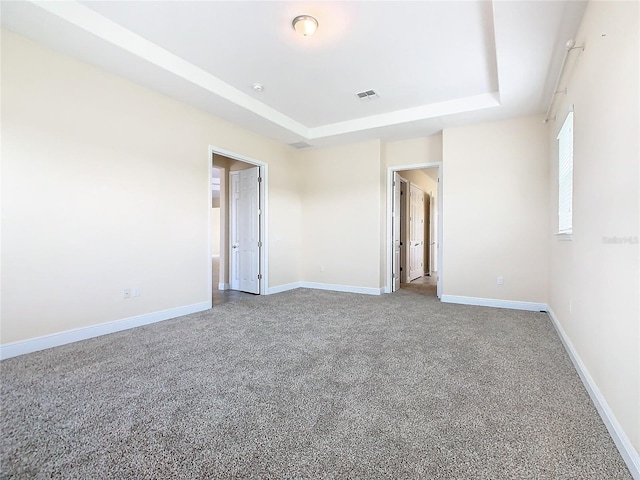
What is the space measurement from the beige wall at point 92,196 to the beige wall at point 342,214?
2292 mm

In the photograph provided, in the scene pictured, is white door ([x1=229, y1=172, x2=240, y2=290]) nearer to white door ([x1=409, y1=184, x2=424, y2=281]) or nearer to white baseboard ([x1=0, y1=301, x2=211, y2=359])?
white baseboard ([x1=0, y1=301, x2=211, y2=359])

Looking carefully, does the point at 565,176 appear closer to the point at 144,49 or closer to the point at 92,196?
the point at 144,49

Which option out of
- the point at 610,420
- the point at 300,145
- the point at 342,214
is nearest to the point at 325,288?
the point at 342,214

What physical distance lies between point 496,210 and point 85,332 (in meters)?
5.44

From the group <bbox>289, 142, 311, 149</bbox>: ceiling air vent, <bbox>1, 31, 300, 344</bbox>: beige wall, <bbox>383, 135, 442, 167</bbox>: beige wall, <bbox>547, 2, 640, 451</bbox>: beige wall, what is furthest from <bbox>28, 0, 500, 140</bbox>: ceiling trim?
<bbox>547, 2, 640, 451</bbox>: beige wall

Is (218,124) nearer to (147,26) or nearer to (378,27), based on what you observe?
(147,26)

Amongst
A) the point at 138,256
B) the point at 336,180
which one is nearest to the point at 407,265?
the point at 336,180

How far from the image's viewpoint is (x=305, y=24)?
2.74 m

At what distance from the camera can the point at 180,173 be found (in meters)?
4.17

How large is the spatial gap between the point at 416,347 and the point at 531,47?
2.98 metres

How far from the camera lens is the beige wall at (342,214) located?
18.8 ft

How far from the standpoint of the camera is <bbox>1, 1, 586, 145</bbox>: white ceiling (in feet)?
8.55

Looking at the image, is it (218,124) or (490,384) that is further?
(218,124)

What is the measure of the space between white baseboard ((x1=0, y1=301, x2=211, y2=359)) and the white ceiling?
2.72 metres
